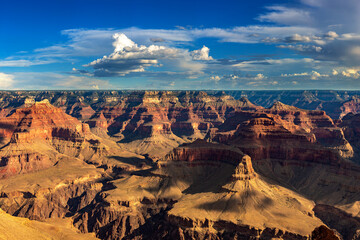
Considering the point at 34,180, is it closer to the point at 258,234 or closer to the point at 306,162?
the point at 258,234

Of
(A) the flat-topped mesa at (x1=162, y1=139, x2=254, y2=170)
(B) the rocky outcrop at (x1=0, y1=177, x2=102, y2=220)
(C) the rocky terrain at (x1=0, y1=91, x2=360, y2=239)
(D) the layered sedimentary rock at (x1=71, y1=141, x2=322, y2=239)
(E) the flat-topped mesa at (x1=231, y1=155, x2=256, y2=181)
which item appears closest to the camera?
(C) the rocky terrain at (x1=0, y1=91, x2=360, y2=239)

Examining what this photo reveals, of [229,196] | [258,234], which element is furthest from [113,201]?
[258,234]

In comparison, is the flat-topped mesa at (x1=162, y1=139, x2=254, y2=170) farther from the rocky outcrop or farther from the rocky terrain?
the rocky outcrop

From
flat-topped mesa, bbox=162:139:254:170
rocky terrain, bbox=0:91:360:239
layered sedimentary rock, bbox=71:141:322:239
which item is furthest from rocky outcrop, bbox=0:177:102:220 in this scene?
flat-topped mesa, bbox=162:139:254:170

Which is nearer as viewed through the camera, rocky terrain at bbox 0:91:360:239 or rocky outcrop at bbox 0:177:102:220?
rocky terrain at bbox 0:91:360:239

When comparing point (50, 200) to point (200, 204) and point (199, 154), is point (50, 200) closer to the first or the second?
point (199, 154)

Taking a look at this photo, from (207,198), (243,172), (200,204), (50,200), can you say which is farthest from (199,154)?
(50,200)

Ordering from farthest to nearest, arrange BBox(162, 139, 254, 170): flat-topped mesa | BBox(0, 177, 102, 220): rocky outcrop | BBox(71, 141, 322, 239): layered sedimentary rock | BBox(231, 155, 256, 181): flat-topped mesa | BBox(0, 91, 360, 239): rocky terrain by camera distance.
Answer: BBox(162, 139, 254, 170): flat-topped mesa, BBox(0, 177, 102, 220): rocky outcrop, BBox(231, 155, 256, 181): flat-topped mesa, BBox(71, 141, 322, 239): layered sedimentary rock, BBox(0, 91, 360, 239): rocky terrain

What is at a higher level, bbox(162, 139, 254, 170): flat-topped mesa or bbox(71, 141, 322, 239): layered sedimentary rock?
bbox(162, 139, 254, 170): flat-topped mesa

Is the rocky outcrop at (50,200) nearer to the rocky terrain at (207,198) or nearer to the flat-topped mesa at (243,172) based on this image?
the rocky terrain at (207,198)

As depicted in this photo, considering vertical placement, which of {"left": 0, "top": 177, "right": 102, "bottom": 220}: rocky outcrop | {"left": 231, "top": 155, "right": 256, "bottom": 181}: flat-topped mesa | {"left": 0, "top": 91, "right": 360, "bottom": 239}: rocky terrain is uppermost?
{"left": 231, "top": 155, "right": 256, "bottom": 181}: flat-topped mesa

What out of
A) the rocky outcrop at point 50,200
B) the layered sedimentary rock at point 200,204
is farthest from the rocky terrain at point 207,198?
the rocky outcrop at point 50,200
